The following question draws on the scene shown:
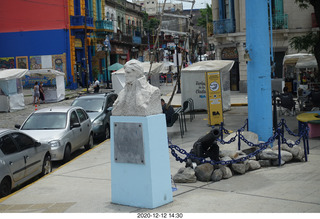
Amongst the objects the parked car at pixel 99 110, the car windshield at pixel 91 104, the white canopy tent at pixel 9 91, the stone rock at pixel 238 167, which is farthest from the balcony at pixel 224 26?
the stone rock at pixel 238 167

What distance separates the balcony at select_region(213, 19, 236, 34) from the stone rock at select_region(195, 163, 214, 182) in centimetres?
2788

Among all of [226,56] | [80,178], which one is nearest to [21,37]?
[226,56]

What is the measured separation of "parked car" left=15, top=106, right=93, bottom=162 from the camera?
40.9 feet

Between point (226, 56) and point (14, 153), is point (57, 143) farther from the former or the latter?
point (226, 56)

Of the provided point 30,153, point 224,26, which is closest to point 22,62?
point 224,26

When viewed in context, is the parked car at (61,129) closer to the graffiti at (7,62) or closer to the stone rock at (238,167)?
the stone rock at (238,167)

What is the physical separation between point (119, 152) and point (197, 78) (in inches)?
651

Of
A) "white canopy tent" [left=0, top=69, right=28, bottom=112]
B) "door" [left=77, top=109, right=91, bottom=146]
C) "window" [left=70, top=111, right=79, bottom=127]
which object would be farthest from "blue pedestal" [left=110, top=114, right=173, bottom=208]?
Answer: "white canopy tent" [left=0, top=69, right=28, bottom=112]

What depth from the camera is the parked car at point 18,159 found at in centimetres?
905

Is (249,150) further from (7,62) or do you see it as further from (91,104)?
(7,62)

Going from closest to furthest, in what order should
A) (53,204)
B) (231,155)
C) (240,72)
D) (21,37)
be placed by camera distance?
1. (53,204)
2. (231,155)
3. (240,72)
4. (21,37)

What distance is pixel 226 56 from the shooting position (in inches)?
1467

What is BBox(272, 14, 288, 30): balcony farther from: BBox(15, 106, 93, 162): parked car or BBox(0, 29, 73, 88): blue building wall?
BBox(15, 106, 93, 162): parked car

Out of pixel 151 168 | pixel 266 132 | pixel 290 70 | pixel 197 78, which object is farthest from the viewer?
pixel 290 70
